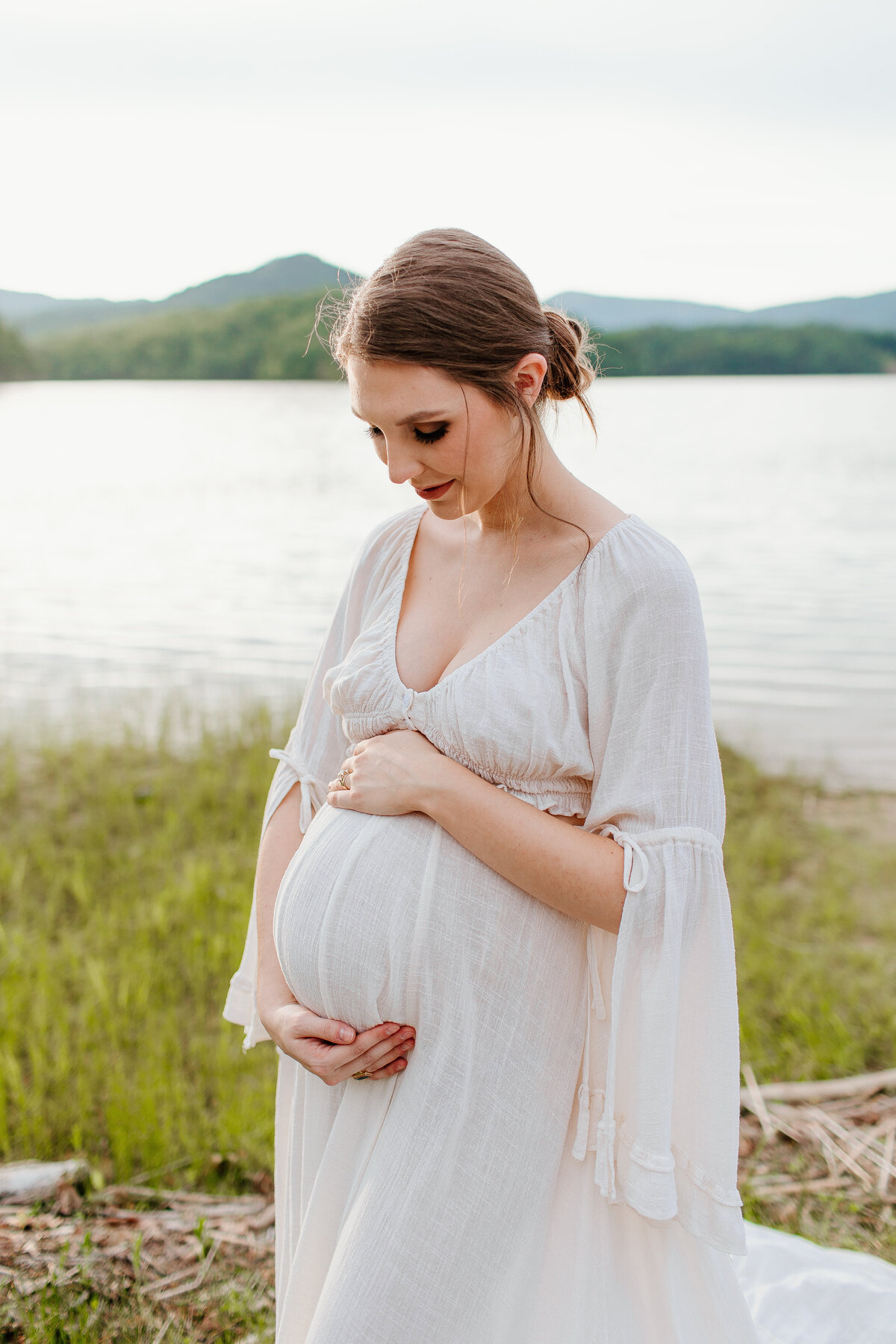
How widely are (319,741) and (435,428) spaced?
75cm

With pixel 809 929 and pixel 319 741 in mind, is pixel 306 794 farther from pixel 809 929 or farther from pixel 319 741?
pixel 809 929

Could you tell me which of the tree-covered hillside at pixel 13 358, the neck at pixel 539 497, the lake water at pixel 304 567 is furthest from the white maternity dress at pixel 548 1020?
the tree-covered hillside at pixel 13 358

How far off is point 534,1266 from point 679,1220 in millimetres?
246

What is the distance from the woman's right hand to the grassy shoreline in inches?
46.5

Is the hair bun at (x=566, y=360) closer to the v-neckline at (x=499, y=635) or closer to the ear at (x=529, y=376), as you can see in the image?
the ear at (x=529, y=376)

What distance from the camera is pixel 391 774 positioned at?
1.67m

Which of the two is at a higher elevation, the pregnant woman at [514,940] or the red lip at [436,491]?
the red lip at [436,491]

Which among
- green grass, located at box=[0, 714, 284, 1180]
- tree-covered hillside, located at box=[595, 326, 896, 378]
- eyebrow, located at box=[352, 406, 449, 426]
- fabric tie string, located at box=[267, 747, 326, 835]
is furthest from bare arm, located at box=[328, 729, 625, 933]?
tree-covered hillside, located at box=[595, 326, 896, 378]

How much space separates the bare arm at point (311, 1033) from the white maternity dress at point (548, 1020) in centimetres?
3

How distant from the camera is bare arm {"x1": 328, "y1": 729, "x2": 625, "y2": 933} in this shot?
5.08ft

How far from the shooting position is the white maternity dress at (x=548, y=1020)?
153 centimetres

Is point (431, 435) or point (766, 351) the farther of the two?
point (766, 351)

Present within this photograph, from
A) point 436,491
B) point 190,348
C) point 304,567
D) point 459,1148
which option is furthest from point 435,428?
point 190,348

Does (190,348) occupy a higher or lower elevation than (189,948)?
higher
